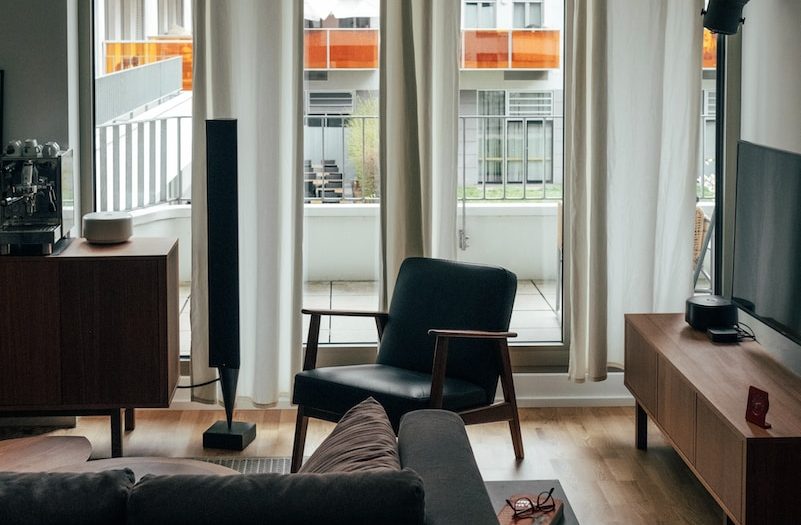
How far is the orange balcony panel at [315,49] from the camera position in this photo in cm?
536

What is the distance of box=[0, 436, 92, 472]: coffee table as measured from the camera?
11.9 ft

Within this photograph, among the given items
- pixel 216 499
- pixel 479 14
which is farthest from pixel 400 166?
pixel 216 499

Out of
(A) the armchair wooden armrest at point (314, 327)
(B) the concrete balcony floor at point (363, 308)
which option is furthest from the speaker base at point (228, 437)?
(B) the concrete balcony floor at point (363, 308)

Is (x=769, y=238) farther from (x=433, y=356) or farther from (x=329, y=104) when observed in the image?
(x=329, y=104)

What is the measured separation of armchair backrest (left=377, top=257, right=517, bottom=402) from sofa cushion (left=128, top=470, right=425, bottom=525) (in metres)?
2.43

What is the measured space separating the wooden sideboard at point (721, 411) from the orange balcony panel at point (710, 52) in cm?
131

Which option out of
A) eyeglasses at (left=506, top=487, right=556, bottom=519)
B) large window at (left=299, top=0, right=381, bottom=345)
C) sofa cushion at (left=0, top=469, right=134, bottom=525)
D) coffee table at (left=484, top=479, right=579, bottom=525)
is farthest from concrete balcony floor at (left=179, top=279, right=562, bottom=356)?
sofa cushion at (left=0, top=469, right=134, bottom=525)

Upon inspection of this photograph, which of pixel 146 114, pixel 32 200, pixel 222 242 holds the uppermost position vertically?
pixel 146 114

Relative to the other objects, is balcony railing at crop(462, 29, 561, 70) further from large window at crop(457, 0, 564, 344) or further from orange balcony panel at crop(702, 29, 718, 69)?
orange balcony panel at crop(702, 29, 718, 69)

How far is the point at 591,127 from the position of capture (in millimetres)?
5262

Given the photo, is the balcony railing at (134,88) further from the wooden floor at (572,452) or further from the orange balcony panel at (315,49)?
the wooden floor at (572,452)

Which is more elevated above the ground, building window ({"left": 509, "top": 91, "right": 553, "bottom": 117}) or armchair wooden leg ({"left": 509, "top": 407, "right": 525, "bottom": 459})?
building window ({"left": 509, "top": 91, "right": 553, "bottom": 117})

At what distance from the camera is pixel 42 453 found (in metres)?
3.76

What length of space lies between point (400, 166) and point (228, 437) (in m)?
1.47
